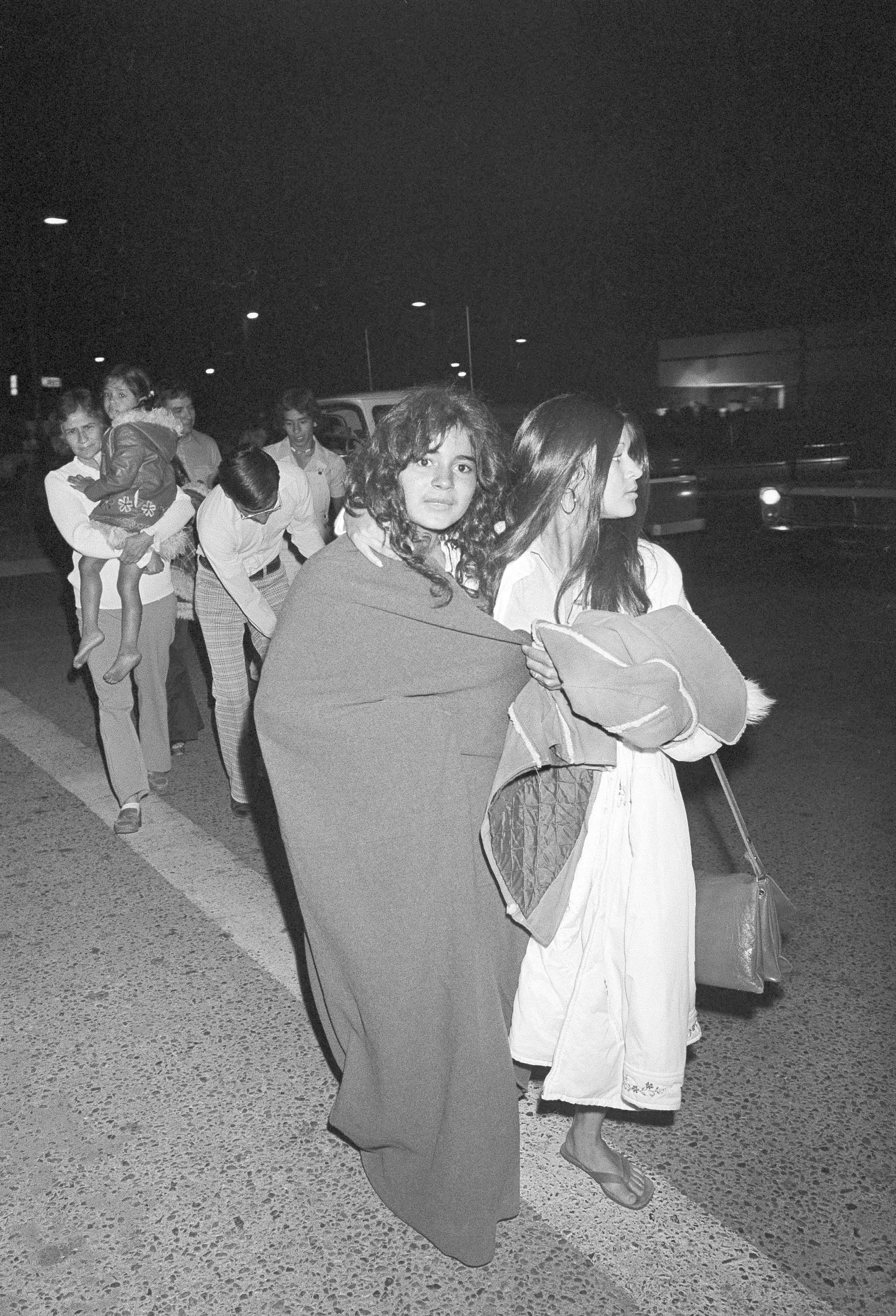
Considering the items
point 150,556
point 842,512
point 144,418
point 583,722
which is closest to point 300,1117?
point 583,722

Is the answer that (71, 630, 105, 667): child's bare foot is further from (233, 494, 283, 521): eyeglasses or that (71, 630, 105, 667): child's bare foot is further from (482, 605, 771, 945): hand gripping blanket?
(482, 605, 771, 945): hand gripping blanket

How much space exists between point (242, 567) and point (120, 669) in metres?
0.73

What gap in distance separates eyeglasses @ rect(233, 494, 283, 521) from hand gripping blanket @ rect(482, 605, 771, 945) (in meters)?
2.72

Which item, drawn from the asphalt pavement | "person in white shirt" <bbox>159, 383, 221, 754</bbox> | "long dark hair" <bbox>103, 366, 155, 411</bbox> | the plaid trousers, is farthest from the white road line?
"long dark hair" <bbox>103, 366, 155, 411</bbox>

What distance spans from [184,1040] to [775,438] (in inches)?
535

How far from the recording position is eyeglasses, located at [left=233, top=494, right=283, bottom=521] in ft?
16.1

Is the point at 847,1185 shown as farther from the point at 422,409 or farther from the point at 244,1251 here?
the point at 422,409

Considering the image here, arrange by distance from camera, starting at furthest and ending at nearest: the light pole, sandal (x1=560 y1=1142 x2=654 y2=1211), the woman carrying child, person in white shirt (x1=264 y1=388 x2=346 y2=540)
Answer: the light pole, person in white shirt (x1=264 y1=388 x2=346 y2=540), the woman carrying child, sandal (x1=560 y1=1142 x2=654 y2=1211)

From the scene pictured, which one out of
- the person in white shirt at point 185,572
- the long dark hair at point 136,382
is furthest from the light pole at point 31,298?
the long dark hair at point 136,382

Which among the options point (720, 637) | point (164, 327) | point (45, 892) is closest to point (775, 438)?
point (720, 637)

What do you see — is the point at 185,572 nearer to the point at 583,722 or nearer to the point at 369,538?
the point at 369,538

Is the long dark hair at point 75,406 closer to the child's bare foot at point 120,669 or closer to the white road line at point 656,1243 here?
the child's bare foot at point 120,669

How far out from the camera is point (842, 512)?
11164mm

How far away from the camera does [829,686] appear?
721 centimetres
